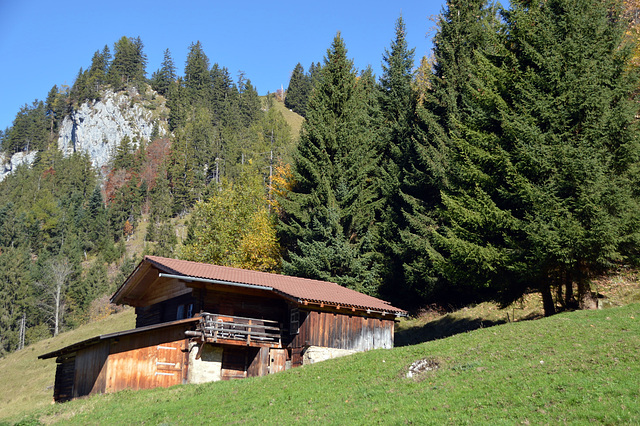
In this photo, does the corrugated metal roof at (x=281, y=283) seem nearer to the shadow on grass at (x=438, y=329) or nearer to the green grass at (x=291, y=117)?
the shadow on grass at (x=438, y=329)

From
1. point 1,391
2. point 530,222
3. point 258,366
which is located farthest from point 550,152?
point 1,391

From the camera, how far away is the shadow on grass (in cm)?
2965

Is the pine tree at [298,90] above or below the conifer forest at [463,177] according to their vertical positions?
above

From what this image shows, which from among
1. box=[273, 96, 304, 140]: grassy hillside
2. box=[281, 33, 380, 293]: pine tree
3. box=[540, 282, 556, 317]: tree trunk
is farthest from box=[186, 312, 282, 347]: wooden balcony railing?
box=[273, 96, 304, 140]: grassy hillside

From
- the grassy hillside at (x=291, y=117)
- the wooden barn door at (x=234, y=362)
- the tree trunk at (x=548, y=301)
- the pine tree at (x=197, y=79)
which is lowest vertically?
the wooden barn door at (x=234, y=362)

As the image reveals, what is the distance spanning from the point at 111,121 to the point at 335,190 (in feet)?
461

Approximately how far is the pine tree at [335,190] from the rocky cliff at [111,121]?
120939 mm

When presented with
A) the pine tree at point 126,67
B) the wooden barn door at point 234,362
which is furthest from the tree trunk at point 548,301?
the pine tree at point 126,67

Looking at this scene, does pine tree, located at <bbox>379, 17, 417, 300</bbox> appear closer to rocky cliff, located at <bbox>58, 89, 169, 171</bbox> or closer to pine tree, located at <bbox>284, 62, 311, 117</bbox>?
pine tree, located at <bbox>284, 62, 311, 117</bbox>

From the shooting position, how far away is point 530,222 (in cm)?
2339

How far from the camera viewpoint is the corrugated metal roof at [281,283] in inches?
1015

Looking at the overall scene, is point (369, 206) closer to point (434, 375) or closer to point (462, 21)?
point (462, 21)

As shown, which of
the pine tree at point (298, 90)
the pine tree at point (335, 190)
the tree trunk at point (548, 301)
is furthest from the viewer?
the pine tree at point (298, 90)

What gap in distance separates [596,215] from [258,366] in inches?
657
